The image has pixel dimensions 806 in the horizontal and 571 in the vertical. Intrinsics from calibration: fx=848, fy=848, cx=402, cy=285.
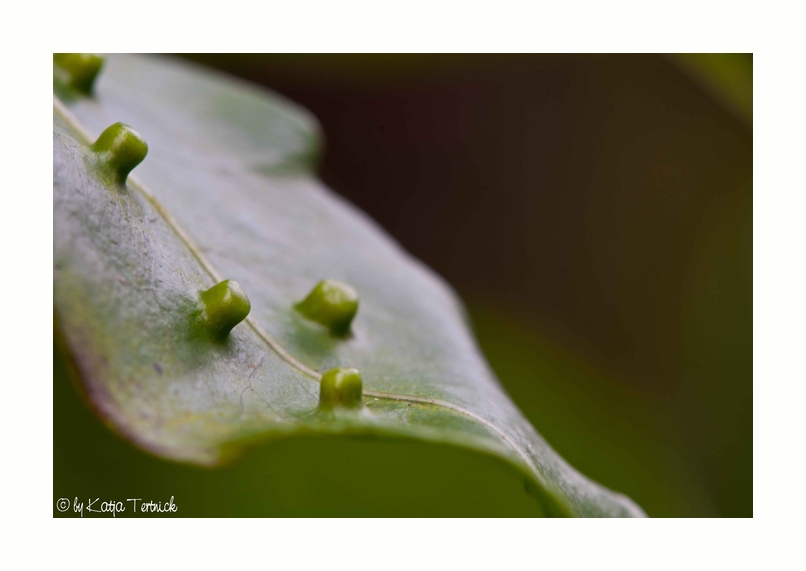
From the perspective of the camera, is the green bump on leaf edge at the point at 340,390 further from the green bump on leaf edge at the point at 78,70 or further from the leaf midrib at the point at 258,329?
the green bump on leaf edge at the point at 78,70

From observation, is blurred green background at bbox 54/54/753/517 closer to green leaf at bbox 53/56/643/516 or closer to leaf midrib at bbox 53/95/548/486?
green leaf at bbox 53/56/643/516

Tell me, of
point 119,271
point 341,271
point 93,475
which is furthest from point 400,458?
point 119,271

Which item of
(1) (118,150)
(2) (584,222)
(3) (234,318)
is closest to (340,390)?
(3) (234,318)

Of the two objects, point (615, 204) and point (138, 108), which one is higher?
point (138, 108)

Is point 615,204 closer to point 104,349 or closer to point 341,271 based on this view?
point 341,271

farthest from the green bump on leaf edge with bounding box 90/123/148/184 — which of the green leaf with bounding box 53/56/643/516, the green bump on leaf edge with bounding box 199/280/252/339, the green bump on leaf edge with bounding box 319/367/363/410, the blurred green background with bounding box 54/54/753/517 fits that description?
the blurred green background with bounding box 54/54/753/517
